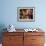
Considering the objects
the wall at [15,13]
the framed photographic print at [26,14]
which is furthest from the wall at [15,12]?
the framed photographic print at [26,14]

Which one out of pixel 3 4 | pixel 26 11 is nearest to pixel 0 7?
pixel 3 4

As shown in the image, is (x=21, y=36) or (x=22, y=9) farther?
(x=22, y=9)

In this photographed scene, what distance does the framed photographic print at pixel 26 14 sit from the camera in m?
4.66

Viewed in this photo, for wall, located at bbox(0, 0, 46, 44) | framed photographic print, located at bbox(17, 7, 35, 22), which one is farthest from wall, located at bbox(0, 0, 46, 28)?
framed photographic print, located at bbox(17, 7, 35, 22)

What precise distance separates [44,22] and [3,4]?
1.50 m

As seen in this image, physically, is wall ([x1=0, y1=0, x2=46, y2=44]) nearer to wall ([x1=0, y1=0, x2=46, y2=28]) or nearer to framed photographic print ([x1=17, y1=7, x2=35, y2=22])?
wall ([x1=0, y1=0, x2=46, y2=28])

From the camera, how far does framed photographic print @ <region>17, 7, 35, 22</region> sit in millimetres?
4664

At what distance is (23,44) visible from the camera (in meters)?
4.23

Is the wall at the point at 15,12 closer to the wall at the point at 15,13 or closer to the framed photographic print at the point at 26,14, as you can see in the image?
the wall at the point at 15,13

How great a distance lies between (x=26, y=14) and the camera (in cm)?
470

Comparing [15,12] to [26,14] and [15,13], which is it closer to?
[15,13]

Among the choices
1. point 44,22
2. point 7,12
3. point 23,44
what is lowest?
point 23,44

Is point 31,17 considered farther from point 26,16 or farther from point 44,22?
point 44,22

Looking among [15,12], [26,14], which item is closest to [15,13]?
[15,12]
